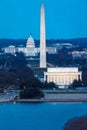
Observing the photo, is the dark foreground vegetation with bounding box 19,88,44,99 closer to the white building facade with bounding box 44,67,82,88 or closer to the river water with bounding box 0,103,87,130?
the river water with bounding box 0,103,87,130

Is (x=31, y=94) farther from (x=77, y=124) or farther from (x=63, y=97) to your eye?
(x=77, y=124)

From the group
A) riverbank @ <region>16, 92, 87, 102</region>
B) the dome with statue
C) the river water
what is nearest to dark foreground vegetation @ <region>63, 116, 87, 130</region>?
the river water

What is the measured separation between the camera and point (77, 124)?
21672 millimetres

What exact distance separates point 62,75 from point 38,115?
63.7ft

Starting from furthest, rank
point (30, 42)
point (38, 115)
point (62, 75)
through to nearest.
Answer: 1. point (30, 42)
2. point (62, 75)
3. point (38, 115)

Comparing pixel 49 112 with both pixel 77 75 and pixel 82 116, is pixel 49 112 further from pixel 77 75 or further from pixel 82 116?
pixel 77 75

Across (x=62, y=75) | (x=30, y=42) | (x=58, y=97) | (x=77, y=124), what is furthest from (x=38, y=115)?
(x=30, y=42)

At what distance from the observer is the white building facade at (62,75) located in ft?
142

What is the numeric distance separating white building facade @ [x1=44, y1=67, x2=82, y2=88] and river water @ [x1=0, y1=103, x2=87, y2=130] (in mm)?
14259

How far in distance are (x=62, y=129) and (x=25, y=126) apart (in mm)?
1117

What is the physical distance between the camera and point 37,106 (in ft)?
91.2

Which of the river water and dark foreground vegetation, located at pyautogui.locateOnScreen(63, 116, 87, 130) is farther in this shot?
the river water

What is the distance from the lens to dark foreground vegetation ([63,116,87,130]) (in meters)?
20.9

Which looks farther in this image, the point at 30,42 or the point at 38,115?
the point at 30,42
